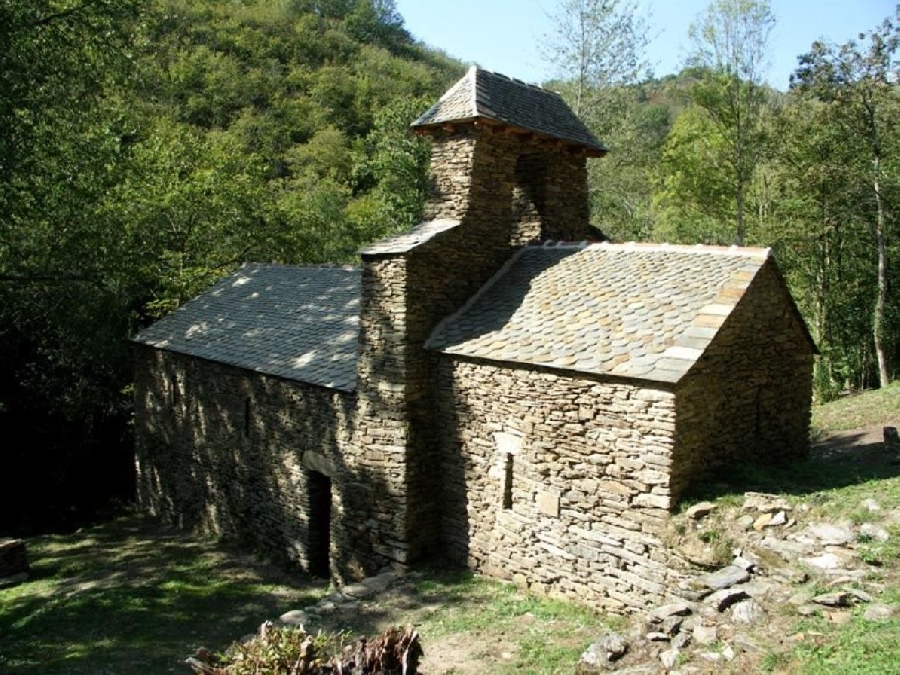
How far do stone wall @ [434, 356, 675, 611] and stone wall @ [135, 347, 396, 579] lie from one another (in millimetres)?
1439

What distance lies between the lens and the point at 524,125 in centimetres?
1156

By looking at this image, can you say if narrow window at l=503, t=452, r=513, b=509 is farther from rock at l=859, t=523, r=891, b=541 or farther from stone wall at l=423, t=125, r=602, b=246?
rock at l=859, t=523, r=891, b=541

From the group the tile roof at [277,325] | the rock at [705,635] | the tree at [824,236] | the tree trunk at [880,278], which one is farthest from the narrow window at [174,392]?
the tree trunk at [880,278]

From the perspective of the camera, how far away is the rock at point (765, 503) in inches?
297

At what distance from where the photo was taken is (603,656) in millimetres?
6055

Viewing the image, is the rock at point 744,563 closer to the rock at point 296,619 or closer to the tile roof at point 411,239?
the rock at point 296,619

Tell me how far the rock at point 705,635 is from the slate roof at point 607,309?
266cm

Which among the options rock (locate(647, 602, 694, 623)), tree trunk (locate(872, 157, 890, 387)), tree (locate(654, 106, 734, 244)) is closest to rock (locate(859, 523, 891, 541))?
rock (locate(647, 602, 694, 623))

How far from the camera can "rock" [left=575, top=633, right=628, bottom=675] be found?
597cm

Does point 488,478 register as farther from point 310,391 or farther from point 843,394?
point 843,394

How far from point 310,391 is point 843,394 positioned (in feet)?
62.2

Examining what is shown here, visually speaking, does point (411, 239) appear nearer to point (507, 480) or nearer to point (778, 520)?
point (507, 480)

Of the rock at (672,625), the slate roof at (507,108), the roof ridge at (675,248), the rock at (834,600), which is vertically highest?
the slate roof at (507,108)

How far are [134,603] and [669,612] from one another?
9.20m
